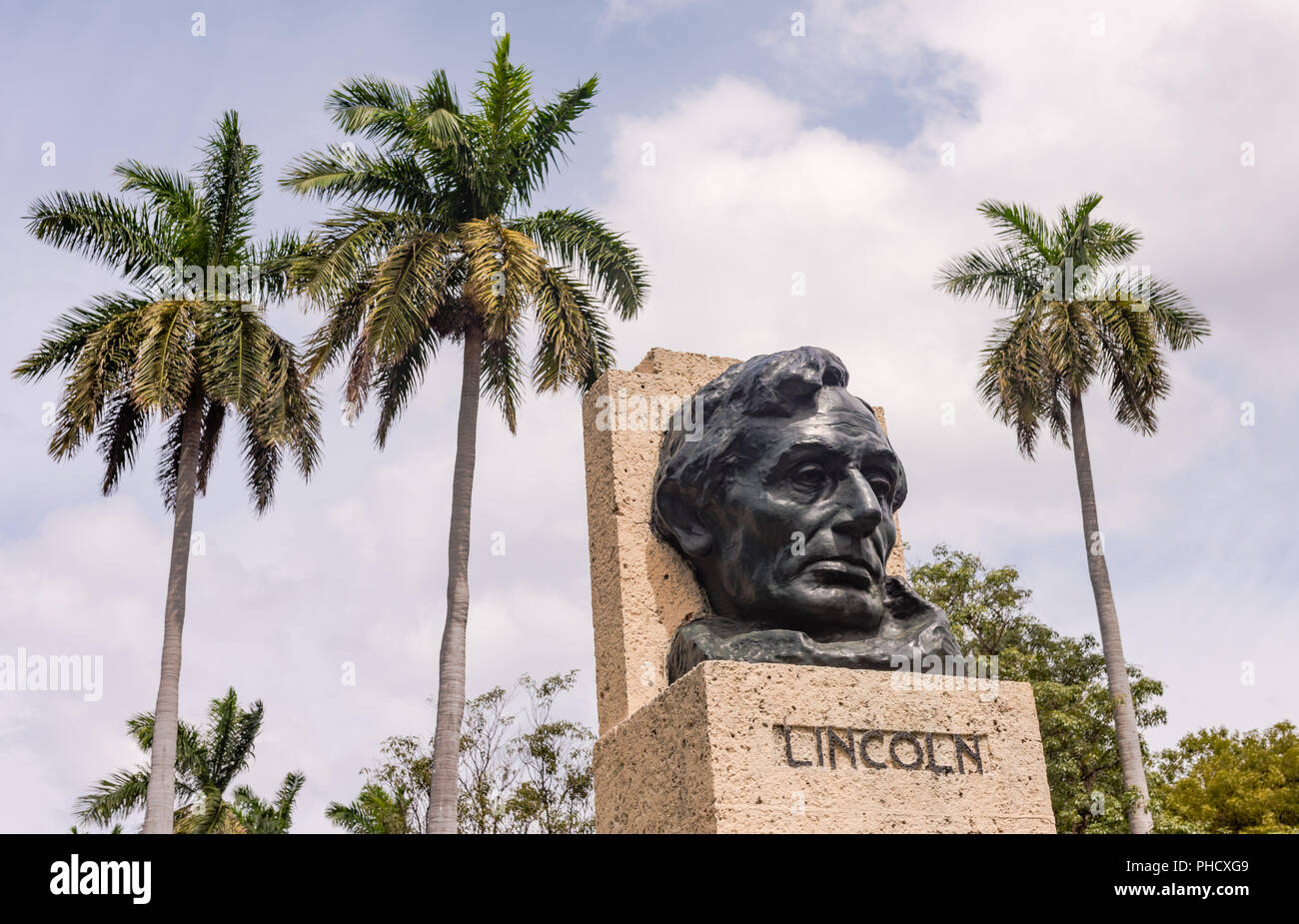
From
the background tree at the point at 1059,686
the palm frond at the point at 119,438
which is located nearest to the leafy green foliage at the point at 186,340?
the palm frond at the point at 119,438

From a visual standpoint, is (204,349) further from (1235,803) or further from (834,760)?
(1235,803)

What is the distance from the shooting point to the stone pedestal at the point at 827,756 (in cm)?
410

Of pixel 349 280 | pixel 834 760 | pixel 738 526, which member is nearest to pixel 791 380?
pixel 738 526

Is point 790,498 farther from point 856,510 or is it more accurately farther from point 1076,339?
point 1076,339

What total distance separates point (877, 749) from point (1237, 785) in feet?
62.6

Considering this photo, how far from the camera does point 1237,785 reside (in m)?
20.6

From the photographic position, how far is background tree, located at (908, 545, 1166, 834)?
17219 mm

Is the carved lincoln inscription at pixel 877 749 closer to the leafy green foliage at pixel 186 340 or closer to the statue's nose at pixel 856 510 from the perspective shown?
the statue's nose at pixel 856 510

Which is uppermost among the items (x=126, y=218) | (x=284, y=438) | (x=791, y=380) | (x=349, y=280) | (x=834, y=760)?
(x=126, y=218)

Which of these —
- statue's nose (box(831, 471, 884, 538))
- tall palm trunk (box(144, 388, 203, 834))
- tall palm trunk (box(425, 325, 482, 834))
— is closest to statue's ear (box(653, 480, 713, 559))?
statue's nose (box(831, 471, 884, 538))

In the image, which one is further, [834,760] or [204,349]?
[204,349]

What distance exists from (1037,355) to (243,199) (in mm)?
11795
